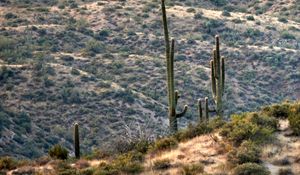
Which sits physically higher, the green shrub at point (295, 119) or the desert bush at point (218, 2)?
the green shrub at point (295, 119)

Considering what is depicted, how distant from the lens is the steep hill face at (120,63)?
5122 cm

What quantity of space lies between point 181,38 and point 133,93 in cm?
1552

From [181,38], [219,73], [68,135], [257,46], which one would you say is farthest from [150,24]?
[219,73]

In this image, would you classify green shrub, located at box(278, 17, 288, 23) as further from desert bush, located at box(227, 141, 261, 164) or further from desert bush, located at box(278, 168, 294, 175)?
desert bush, located at box(278, 168, 294, 175)

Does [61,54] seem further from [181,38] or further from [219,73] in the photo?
[219,73]

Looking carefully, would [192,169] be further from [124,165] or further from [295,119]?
[295,119]

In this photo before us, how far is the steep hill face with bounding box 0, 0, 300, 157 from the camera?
168 feet

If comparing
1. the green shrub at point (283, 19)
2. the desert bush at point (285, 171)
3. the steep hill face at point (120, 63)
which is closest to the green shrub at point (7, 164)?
the desert bush at point (285, 171)

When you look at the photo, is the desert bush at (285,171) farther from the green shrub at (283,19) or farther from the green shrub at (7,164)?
the green shrub at (283,19)

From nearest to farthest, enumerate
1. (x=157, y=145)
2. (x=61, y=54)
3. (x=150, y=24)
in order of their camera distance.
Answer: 1. (x=157, y=145)
2. (x=61, y=54)
3. (x=150, y=24)

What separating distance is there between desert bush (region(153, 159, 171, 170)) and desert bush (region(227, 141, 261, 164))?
1576mm

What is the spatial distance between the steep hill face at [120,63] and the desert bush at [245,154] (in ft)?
78.5

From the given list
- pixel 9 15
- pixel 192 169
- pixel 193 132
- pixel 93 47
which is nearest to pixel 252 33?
pixel 93 47

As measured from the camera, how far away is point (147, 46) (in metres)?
69.0
